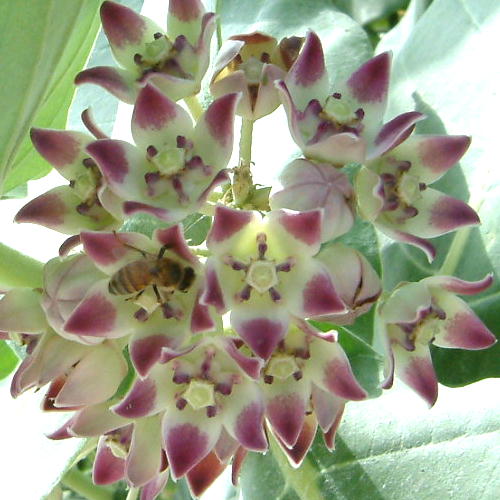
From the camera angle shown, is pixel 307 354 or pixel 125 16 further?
pixel 125 16

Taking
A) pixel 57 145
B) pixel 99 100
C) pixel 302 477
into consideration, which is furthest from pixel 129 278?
pixel 99 100

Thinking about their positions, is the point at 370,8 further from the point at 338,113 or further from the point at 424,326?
the point at 424,326

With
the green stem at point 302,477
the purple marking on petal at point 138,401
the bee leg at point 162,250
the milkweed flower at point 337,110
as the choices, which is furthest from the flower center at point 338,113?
the green stem at point 302,477

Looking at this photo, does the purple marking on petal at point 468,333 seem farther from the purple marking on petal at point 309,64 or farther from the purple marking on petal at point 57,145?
the purple marking on petal at point 57,145

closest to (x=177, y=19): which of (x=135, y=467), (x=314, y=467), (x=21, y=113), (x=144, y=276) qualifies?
(x=21, y=113)

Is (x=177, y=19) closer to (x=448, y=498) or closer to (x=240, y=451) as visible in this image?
(x=240, y=451)

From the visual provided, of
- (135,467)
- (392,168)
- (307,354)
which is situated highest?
(392,168)

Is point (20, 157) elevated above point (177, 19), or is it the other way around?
point (177, 19)
